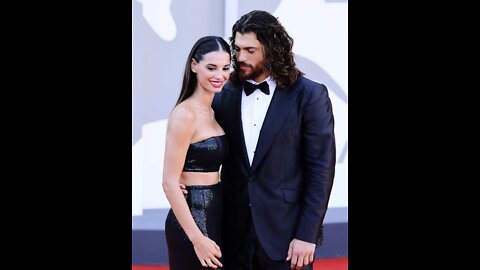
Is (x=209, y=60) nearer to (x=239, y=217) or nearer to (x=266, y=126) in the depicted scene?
(x=266, y=126)

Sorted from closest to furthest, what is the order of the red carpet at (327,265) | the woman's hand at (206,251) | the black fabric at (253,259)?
the woman's hand at (206,251), the black fabric at (253,259), the red carpet at (327,265)

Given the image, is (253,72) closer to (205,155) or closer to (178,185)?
(205,155)

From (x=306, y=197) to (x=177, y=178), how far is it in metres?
0.64

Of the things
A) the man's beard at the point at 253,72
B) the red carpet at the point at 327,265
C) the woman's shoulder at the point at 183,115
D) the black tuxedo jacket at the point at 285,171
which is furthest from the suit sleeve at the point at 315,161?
the red carpet at the point at 327,265

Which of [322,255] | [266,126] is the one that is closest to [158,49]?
[322,255]

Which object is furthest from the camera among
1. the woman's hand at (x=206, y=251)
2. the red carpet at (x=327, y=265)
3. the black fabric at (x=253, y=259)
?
the red carpet at (x=327, y=265)

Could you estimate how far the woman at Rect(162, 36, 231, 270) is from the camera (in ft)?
8.91

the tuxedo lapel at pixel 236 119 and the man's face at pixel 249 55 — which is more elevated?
the man's face at pixel 249 55

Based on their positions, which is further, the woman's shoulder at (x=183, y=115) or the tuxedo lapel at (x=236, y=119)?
the tuxedo lapel at (x=236, y=119)

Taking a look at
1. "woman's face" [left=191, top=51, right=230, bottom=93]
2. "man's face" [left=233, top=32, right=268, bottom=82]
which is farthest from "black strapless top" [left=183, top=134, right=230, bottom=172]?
"man's face" [left=233, top=32, right=268, bottom=82]

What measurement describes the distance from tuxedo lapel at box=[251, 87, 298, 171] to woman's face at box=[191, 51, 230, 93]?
28cm

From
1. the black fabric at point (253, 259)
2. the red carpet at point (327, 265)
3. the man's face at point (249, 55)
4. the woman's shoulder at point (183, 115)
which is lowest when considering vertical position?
the red carpet at point (327, 265)

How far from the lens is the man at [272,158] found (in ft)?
9.22

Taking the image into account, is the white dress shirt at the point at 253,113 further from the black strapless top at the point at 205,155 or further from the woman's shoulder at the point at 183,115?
the woman's shoulder at the point at 183,115
